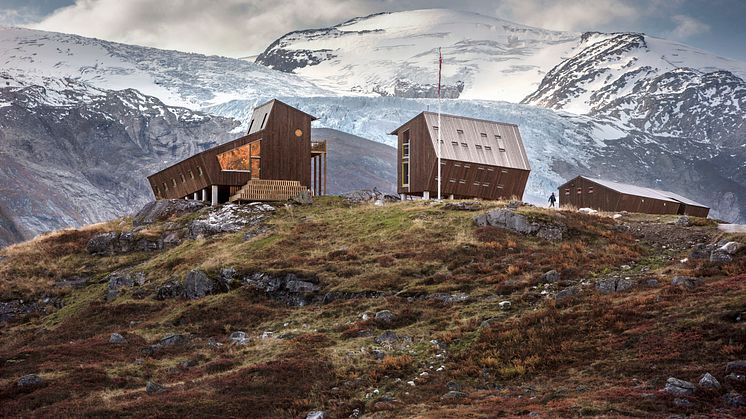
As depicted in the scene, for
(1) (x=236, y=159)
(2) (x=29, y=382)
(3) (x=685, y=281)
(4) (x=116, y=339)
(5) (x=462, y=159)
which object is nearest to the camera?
(2) (x=29, y=382)

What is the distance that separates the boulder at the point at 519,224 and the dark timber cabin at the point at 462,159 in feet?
56.6

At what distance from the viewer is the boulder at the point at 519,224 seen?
1578 inches

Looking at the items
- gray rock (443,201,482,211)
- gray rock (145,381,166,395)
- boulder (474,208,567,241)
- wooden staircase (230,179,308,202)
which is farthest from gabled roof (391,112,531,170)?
gray rock (145,381,166,395)

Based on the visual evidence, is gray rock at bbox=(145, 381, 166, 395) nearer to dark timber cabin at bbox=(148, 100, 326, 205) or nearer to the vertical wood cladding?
dark timber cabin at bbox=(148, 100, 326, 205)

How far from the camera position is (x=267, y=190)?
58.5 m

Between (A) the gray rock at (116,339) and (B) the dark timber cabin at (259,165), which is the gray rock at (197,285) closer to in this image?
(A) the gray rock at (116,339)

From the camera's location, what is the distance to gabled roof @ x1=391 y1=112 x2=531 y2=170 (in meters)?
60.9

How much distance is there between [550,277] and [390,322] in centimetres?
733

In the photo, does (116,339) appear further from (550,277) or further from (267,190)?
(267,190)

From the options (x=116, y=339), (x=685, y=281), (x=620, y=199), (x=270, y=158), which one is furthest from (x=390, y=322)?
(x=620, y=199)

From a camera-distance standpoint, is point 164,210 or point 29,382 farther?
point 164,210

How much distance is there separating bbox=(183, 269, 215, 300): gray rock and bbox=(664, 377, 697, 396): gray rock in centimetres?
2537

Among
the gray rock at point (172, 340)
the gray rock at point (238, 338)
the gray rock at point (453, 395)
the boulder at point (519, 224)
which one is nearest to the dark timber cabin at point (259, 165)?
the boulder at point (519, 224)

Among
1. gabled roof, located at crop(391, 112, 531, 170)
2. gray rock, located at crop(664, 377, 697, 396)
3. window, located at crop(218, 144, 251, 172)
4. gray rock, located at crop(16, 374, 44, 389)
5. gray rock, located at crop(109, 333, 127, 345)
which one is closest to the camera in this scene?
gray rock, located at crop(664, 377, 697, 396)
